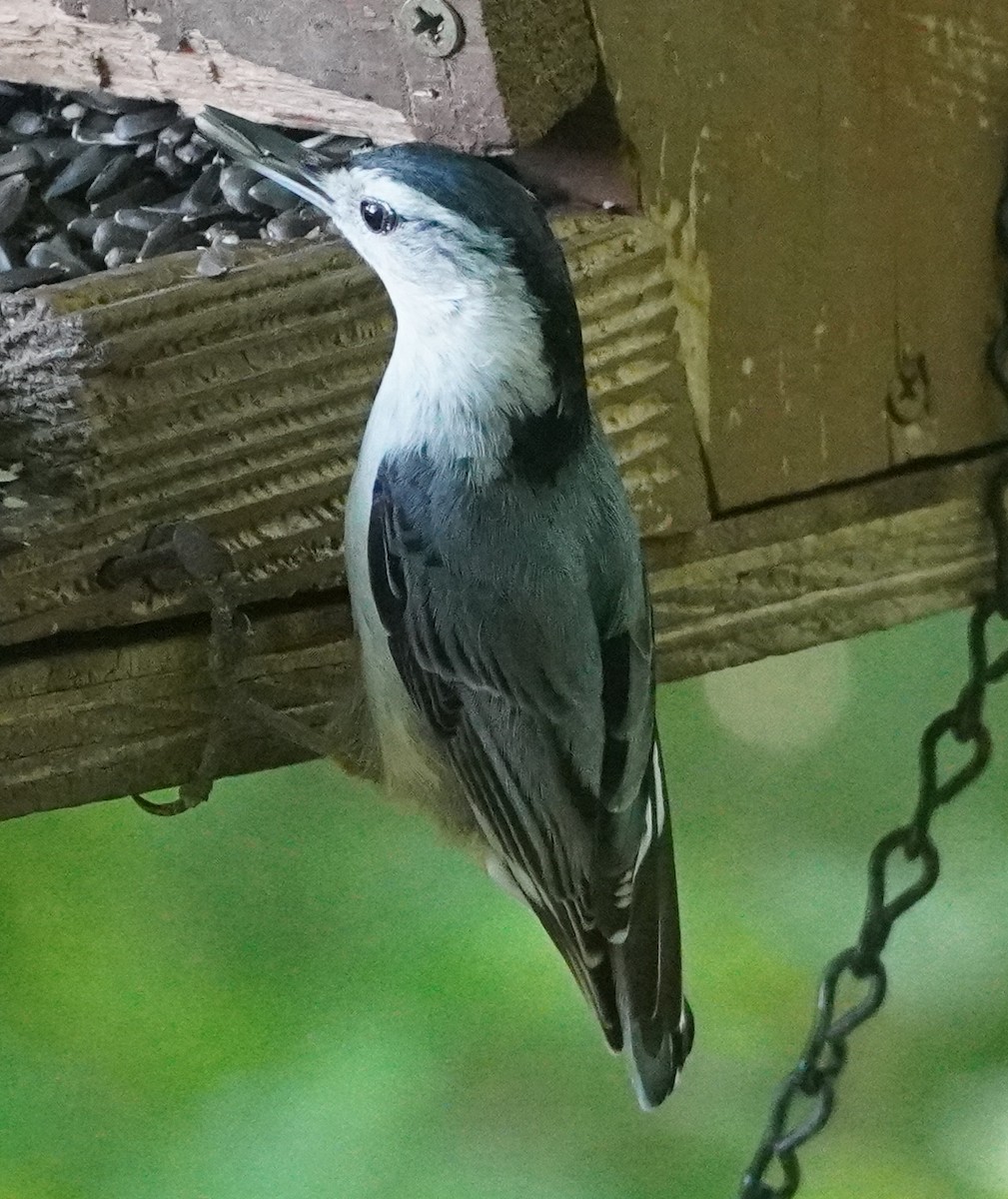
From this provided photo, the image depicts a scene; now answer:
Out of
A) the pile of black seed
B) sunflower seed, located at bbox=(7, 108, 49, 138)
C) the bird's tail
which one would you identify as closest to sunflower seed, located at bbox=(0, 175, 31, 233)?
the pile of black seed

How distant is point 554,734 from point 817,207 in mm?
328

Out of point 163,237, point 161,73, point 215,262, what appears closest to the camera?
point 215,262

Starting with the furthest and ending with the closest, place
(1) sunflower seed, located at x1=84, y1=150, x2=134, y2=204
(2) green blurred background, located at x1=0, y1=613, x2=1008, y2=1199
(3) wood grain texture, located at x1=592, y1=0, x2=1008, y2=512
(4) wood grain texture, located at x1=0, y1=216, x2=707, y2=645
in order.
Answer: (2) green blurred background, located at x1=0, y1=613, x2=1008, y2=1199 → (1) sunflower seed, located at x1=84, y1=150, x2=134, y2=204 → (3) wood grain texture, located at x1=592, y1=0, x2=1008, y2=512 → (4) wood grain texture, located at x1=0, y1=216, x2=707, y2=645

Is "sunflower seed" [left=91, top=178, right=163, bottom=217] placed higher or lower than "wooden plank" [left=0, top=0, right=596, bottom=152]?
lower

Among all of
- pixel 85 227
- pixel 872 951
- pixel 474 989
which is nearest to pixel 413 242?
pixel 85 227

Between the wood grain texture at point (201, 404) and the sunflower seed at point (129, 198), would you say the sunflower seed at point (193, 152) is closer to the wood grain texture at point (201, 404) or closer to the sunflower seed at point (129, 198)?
the sunflower seed at point (129, 198)

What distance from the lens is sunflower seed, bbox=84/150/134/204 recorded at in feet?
2.91

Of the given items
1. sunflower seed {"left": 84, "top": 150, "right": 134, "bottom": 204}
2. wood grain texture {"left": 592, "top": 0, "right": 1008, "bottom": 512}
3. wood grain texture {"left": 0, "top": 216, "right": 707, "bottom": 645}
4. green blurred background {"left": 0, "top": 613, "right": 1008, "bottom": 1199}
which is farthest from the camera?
green blurred background {"left": 0, "top": 613, "right": 1008, "bottom": 1199}

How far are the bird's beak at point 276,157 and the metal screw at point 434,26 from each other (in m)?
0.07

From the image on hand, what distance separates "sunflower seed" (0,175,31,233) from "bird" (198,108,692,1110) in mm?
156

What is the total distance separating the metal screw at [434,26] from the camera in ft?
2.38

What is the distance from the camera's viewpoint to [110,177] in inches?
35.6

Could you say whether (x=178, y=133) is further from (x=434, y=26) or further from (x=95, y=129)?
(x=434, y=26)

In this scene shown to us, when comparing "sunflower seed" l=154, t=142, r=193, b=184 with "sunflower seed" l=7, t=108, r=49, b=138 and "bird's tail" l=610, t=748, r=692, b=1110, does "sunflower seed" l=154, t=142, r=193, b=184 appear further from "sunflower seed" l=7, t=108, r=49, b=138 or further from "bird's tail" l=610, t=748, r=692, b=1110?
"bird's tail" l=610, t=748, r=692, b=1110
